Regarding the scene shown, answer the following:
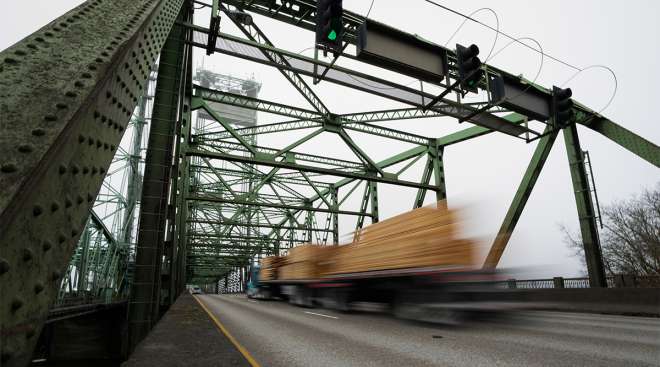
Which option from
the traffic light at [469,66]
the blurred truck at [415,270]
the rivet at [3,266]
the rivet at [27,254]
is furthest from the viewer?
→ the traffic light at [469,66]

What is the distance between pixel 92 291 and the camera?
58.9ft

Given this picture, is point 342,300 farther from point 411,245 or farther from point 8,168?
point 8,168

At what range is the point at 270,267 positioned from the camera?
2781cm

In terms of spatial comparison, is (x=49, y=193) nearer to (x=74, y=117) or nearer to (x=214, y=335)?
(x=74, y=117)

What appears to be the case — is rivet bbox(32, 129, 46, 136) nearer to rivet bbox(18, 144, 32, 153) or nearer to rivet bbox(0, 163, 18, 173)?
rivet bbox(18, 144, 32, 153)

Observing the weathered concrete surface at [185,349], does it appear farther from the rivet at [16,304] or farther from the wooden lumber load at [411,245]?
the wooden lumber load at [411,245]

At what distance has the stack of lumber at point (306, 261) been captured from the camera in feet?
58.2

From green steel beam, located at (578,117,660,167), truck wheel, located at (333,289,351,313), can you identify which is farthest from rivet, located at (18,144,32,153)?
green steel beam, located at (578,117,660,167)


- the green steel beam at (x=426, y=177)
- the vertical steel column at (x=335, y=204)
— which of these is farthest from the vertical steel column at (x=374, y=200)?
the vertical steel column at (x=335, y=204)

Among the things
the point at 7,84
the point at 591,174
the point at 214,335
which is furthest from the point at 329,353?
the point at 591,174

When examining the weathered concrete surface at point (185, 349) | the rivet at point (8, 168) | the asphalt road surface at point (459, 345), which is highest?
the rivet at point (8, 168)

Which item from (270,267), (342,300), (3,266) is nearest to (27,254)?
(3,266)

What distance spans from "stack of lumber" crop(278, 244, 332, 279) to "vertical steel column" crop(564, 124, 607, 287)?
10041 mm

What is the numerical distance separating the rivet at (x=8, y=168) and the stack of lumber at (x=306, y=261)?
1628cm
